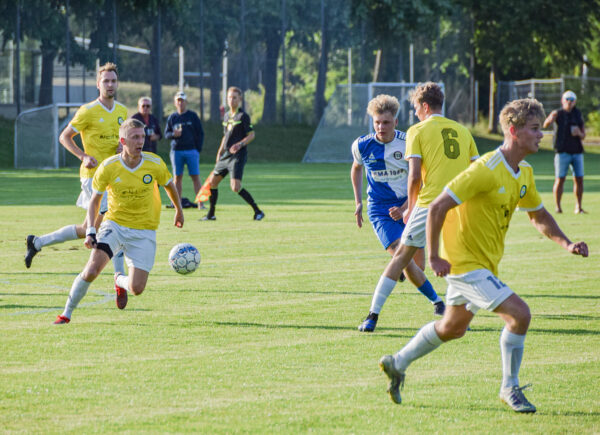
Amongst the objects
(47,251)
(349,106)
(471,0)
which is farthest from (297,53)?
(47,251)

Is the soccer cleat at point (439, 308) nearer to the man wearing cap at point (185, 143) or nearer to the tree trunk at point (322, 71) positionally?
the man wearing cap at point (185, 143)

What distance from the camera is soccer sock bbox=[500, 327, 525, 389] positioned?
5430mm

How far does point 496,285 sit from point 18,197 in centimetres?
1742

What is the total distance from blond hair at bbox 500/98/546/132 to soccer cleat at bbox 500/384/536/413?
1490mm

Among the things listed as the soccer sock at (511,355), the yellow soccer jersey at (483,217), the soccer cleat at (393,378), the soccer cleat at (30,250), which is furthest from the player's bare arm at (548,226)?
the soccer cleat at (30,250)

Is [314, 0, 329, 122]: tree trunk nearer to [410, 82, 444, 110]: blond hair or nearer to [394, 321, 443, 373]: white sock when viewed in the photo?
[410, 82, 444, 110]: blond hair

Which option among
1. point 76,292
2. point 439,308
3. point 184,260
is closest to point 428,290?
point 439,308

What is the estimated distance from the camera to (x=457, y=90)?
52312 mm

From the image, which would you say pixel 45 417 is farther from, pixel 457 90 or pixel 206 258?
pixel 457 90

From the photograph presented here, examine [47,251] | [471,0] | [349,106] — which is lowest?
[47,251]

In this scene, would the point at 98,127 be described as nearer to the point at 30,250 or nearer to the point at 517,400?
the point at 30,250

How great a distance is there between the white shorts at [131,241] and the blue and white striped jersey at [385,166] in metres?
1.94

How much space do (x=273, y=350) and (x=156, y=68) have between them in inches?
1325

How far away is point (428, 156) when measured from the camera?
7.42m
